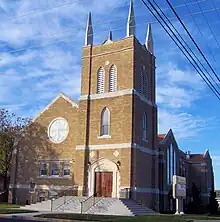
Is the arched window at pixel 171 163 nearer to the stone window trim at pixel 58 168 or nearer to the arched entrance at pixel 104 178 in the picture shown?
the arched entrance at pixel 104 178

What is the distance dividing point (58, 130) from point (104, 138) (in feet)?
22.5

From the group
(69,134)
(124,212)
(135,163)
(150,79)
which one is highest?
(150,79)

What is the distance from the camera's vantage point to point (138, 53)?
41.4 m

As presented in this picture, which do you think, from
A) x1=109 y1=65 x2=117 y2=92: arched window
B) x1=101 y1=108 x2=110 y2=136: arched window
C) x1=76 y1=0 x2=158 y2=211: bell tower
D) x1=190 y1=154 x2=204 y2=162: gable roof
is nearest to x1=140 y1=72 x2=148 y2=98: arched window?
x1=76 y1=0 x2=158 y2=211: bell tower

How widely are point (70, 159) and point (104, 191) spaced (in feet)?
19.2

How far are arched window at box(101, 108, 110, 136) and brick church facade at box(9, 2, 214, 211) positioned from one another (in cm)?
10

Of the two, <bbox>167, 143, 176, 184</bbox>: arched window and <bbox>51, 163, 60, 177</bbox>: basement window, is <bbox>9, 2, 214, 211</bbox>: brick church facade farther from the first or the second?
<bbox>167, 143, 176, 184</bbox>: arched window

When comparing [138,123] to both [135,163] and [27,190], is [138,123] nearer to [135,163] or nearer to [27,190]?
[135,163]

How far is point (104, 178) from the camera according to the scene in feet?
128

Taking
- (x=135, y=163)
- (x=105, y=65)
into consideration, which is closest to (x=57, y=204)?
(x=135, y=163)

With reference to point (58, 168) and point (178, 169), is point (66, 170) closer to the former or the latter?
point (58, 168)

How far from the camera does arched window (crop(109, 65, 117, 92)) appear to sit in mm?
40875

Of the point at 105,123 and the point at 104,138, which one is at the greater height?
the point at 105,123

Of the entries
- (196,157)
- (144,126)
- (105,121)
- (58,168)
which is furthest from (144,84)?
(196,157)
